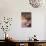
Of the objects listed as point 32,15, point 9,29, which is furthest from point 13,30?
point 32,15

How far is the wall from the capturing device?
10.5ft

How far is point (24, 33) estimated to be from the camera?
3223mm

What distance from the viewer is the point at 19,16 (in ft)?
10.6

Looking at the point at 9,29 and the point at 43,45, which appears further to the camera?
the point at 9,29

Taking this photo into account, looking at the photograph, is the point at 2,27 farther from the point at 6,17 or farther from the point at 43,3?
the point at 43,3

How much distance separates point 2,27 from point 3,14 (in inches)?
13.4

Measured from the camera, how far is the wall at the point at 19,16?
126 inches

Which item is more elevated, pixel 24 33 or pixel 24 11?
pixel 24 11

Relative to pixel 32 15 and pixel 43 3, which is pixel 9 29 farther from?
pixel 43 3

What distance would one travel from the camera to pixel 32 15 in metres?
3.25

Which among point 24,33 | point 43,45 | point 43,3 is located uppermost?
point 43,3

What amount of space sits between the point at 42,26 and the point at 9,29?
866 mm

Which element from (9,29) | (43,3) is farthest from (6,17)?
(43,3)

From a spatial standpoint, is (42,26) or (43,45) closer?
(43,45)
